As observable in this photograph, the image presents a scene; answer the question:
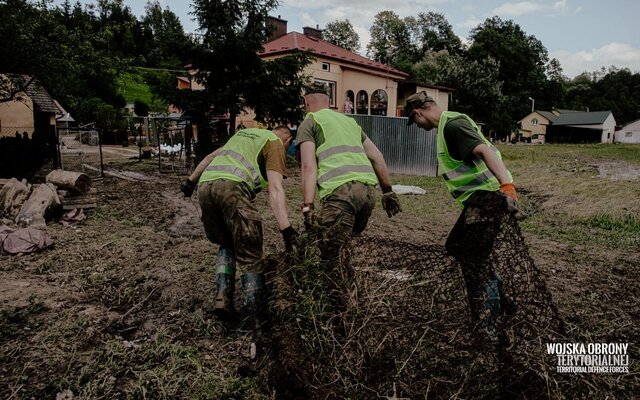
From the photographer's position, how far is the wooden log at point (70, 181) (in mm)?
7703

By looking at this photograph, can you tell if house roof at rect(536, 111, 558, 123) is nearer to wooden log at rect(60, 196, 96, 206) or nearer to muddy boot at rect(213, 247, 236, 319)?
wooden log at rect(60, 196, 96, 206)

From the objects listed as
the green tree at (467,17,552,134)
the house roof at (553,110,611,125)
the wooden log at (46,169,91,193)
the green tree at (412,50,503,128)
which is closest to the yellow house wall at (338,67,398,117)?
the wooden log at (46,169,91,193)

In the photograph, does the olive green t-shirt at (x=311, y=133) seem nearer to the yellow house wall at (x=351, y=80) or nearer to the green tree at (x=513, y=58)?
the yellow house wall at (x=351, y=80)

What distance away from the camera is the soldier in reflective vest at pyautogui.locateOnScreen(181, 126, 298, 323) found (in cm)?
313

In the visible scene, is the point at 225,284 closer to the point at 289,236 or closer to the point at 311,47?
the point at 289,236

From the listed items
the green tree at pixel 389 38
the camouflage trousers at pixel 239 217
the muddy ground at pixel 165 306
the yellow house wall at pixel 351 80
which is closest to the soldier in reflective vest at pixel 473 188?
the muddy ground at pixel 165 306

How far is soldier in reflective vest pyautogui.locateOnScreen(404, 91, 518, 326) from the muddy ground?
1.53 feet

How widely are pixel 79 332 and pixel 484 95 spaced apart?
1753 inches

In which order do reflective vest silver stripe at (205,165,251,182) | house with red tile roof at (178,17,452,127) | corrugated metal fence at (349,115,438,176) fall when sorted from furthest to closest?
1. house with red tile roof at (178,17,452,127)
2. corrugated metal fence at (349,115,438,176)
3. reflective vest silver stripe at (205,165,251,182)

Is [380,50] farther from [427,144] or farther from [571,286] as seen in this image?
[571,286]

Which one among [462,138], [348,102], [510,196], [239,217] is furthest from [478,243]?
[348,102]

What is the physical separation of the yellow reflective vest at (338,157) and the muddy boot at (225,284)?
37.1 inches

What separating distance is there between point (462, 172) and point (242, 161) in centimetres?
167

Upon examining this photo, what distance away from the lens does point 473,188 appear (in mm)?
3041
